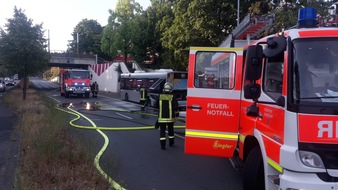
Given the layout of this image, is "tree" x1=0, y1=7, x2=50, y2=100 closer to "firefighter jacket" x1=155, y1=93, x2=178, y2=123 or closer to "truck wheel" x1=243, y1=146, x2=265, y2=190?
"firefighter jacket" x1=155, y1=93, x2=178, y2=123

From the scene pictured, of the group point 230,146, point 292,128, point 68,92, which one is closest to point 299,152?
point 292,128

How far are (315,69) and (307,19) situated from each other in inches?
43.6

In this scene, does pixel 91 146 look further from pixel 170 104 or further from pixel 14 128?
pixel 14 128

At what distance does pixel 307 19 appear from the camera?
201 inches

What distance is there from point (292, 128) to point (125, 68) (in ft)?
146

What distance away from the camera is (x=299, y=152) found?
405 cm

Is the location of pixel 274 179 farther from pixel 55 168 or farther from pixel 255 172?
pixel 55 168

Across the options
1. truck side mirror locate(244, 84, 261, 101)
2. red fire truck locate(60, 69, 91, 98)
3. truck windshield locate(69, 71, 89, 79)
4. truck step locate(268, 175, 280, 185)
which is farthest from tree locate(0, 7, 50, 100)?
truck step locate(268, 175, 280, 185)

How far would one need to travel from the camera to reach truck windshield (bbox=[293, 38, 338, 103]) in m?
4.16

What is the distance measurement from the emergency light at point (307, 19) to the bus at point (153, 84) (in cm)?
1413

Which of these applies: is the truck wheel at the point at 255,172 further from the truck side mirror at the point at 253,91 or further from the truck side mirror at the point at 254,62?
the truck side mirror at the point at 254,62

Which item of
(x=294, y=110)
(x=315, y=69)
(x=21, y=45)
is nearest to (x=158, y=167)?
(x=294, y=110)

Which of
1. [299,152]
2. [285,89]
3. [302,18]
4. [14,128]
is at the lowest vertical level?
[14,128]

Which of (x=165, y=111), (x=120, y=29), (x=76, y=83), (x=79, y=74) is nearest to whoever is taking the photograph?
(x=165, y=111)
